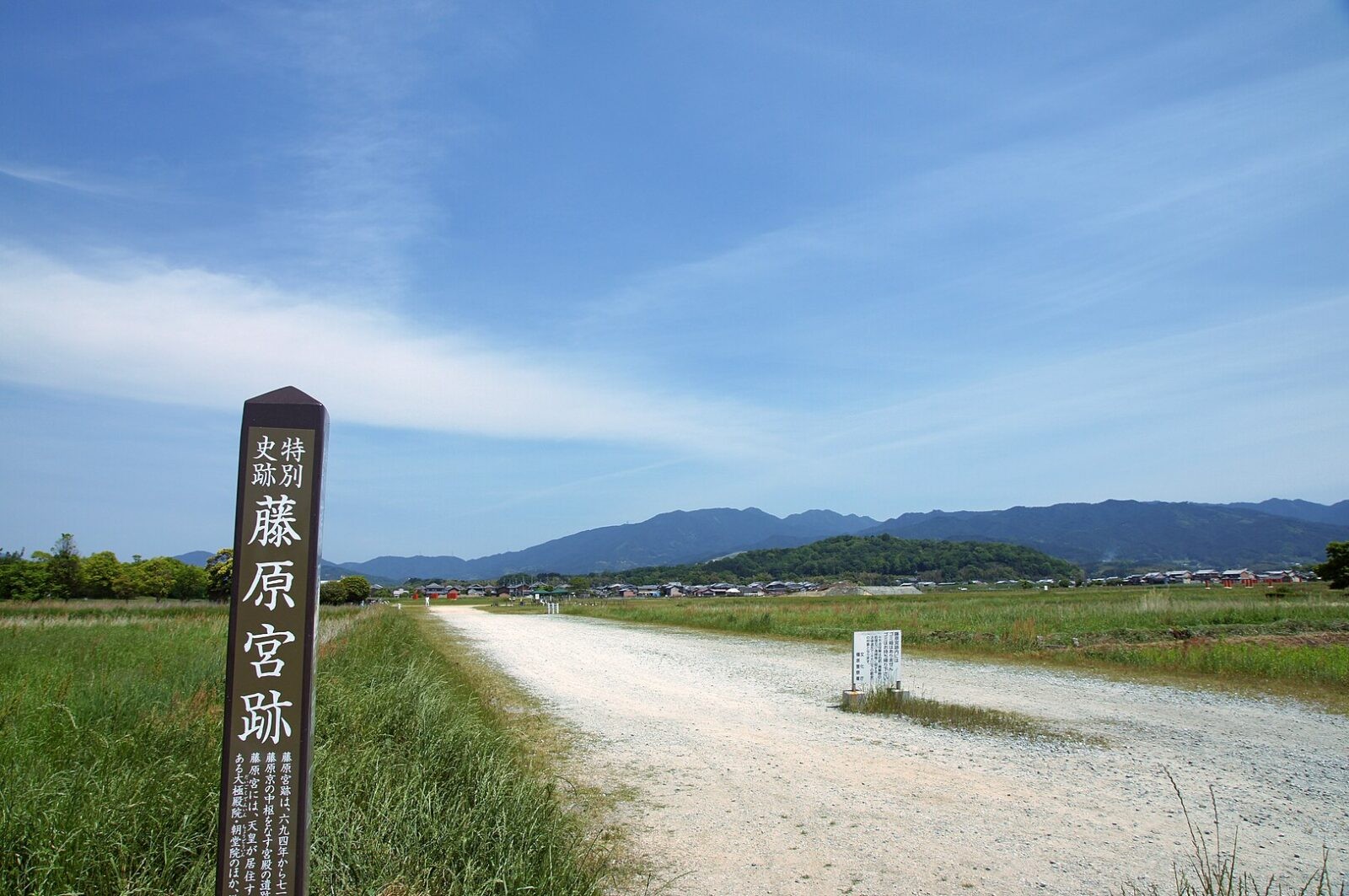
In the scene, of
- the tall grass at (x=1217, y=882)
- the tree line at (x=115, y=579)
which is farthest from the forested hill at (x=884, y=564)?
the tall grass at (x=1217, y=882)

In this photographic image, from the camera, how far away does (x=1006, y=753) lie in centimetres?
756

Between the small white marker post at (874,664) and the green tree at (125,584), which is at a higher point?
the small white marker post at (874,664)

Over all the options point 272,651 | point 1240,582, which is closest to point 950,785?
point 272,651

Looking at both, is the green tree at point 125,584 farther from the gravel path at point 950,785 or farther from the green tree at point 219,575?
the gravel path at point 950,785

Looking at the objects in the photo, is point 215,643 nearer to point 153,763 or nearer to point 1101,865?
point 153,763

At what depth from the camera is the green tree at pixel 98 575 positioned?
49.9 m

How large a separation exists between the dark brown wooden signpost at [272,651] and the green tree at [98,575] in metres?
57.8

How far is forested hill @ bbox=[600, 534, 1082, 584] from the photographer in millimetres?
127250

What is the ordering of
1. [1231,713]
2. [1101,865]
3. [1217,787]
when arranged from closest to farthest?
[1101,865] < [1217,787] < [1231,713]

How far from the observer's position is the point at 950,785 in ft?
21.1

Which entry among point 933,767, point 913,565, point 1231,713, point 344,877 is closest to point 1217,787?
point 933,767

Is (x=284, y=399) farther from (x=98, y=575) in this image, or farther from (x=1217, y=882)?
(x=98, y=575)

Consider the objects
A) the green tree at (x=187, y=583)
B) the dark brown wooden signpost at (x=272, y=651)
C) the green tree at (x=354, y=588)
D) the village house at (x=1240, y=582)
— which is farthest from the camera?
the village house at (x=1240, y=582)

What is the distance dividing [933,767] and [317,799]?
4984mm
